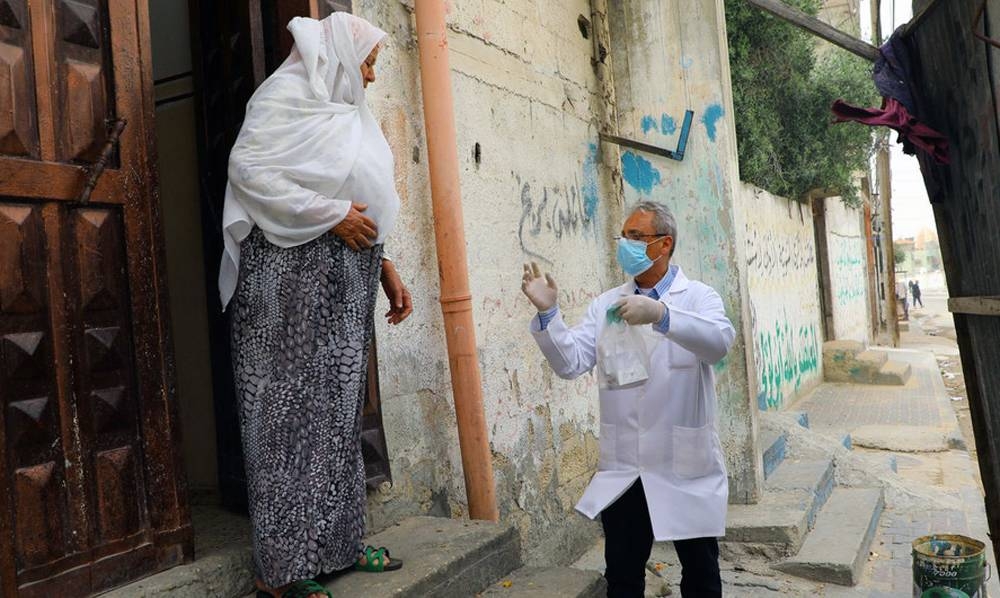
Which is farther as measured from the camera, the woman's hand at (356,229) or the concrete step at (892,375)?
the concrete step at (892,375)

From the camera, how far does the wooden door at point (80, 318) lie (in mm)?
2281

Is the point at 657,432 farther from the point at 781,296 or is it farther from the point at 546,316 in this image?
the point at 781,296

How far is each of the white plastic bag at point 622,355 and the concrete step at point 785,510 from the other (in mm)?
2689

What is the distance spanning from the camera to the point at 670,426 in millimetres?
3096

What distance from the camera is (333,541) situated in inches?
107

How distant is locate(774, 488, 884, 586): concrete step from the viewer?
4.98 meters

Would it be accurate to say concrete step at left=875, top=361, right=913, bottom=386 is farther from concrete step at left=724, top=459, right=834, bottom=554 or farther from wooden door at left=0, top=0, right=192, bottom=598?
wooden door at left=0, top=0, right=192, bottom=598

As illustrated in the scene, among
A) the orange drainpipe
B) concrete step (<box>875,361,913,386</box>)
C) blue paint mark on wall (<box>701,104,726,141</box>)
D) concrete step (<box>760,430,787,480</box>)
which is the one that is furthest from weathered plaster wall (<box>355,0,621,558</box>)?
concrete step (<box>875,361,913,386</box>)

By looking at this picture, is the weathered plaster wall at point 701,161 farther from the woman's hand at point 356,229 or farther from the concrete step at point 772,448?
the woman's hand at point 356,229

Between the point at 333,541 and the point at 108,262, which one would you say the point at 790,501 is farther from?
the point at 108,262

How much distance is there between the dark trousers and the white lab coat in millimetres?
90

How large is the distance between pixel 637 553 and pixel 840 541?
279 cm

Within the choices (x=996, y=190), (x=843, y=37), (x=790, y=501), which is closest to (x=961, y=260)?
(x=996, y=190)

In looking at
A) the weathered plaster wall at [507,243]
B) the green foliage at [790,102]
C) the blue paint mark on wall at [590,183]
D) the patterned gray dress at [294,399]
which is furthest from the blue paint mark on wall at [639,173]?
the green foliage at [790,102]
